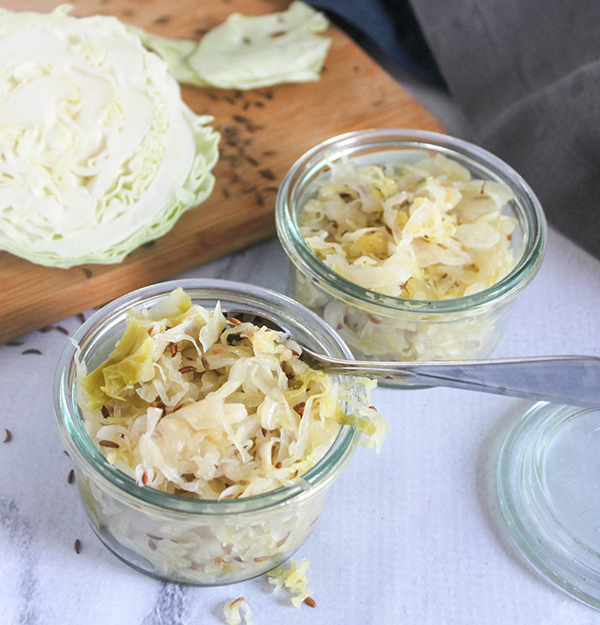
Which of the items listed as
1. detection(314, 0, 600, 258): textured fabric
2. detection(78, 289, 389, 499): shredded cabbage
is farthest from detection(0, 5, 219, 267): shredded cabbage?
detection(314, 0, 600, 258): textured fabric

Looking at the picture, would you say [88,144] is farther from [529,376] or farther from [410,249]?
[529,376]

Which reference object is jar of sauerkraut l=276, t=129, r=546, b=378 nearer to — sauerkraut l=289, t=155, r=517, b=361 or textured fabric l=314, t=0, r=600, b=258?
sauerkraut l=289, t=155, r=517, b=361

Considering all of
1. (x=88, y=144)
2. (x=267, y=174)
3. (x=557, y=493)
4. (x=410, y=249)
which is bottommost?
(x=557, y=493)

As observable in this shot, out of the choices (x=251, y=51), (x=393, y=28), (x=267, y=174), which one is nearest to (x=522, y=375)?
(x=267, y=174)

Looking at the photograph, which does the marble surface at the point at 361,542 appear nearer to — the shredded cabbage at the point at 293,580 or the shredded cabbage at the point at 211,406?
the shredded cabbage at the point at 293,580

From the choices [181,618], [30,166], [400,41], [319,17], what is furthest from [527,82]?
[181,618]

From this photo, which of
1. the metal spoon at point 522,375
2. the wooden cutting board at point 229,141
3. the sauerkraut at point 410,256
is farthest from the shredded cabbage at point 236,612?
the wooden cutting board at point 229,141
